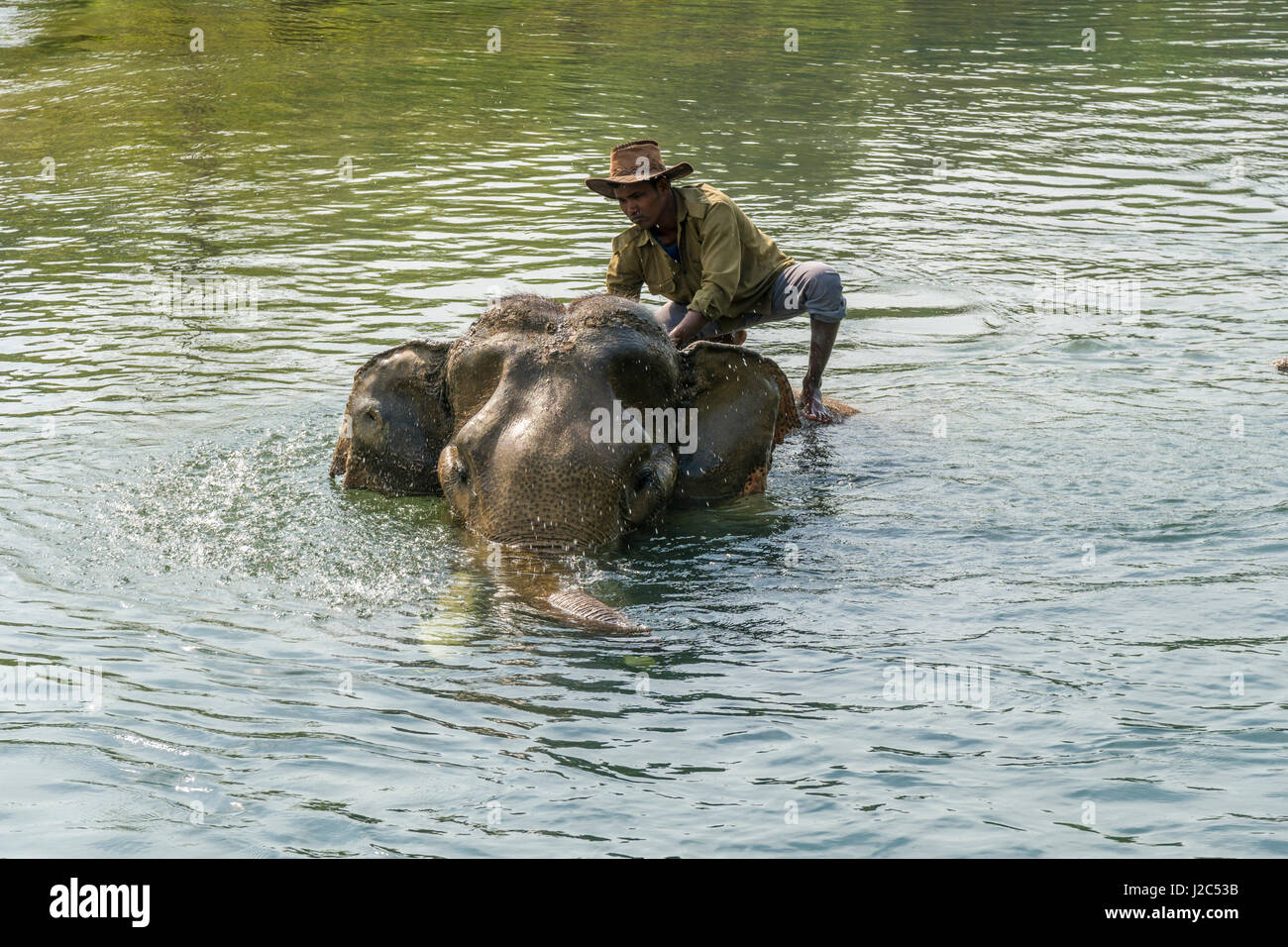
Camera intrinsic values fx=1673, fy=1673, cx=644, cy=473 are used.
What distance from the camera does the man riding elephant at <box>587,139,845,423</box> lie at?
31.2 feet

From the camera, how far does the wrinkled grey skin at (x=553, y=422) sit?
7.59 m

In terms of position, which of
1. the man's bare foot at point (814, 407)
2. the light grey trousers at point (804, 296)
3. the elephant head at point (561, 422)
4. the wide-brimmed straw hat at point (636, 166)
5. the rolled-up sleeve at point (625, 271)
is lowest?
the man's bare foot at point (814, 407)

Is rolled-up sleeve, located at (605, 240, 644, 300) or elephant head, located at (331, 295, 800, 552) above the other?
rolled-up sleeve, located at (605, 240, 644, 300)

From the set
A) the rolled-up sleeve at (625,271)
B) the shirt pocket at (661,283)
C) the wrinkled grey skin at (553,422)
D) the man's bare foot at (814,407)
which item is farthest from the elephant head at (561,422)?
the rolled-up sleeve at (625,271)

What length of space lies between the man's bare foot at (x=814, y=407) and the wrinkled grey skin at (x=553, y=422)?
89cm

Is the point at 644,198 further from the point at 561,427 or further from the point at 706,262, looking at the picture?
the point at 561,427

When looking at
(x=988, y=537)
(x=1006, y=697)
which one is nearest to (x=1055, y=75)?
(x=988, y=537)

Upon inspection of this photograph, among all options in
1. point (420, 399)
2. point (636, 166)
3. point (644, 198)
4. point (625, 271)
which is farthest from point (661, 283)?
point (420, 399)

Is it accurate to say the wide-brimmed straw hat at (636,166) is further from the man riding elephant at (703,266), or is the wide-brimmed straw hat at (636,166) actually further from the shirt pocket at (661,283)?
the shirt pocket at (661,283)

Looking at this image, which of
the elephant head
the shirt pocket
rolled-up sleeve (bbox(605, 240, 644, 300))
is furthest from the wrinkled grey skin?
rolled-up sleeve (bbox(605, 240, 644, 300))

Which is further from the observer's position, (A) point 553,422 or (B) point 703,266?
(B) point 703,266

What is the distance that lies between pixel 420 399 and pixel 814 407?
2772 mm

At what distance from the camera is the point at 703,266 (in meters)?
9.67

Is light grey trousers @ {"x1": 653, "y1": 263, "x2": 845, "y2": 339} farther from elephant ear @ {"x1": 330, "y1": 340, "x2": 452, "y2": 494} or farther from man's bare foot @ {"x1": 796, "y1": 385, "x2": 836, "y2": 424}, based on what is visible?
elephant ear @ {"x1": 330, "y1": 340, "x2": 452, "y2": 494}
